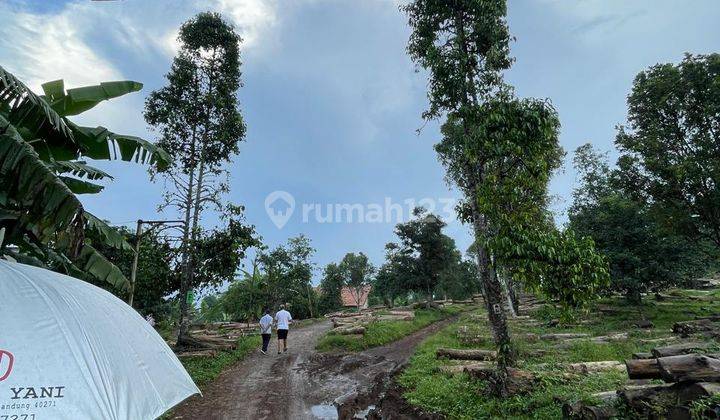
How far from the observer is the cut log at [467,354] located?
11320 millimetres

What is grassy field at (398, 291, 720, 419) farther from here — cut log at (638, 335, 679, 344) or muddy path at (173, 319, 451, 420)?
muddy path at (173, 319, 451, 420)

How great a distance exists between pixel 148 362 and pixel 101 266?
21.2ft

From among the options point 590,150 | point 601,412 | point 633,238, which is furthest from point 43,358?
point 590,150

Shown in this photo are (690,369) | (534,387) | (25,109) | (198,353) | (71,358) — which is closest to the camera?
(71,358)

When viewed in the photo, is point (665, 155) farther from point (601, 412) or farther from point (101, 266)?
point (101, 266)

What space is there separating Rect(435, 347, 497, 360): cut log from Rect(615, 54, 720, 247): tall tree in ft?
44.9

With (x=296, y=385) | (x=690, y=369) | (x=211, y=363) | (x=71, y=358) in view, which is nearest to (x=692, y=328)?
(x=690, y=369)

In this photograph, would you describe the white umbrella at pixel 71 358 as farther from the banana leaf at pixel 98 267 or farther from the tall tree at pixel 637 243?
the tall tree at pixel 637 243

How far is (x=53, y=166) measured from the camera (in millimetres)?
7668

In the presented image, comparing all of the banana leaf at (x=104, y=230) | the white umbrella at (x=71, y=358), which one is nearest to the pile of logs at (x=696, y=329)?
the white umbrella at (x=71, y=358)

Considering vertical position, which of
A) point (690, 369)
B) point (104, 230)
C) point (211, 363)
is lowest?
point (211, 363)

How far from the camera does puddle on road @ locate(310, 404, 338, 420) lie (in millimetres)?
7883

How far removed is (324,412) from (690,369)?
6667mm

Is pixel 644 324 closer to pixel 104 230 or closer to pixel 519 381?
pixel 519 381
